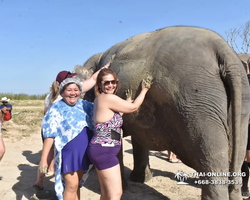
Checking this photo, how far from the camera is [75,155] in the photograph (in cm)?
287

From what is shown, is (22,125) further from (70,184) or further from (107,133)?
(107,133)

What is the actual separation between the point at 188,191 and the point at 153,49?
2.81 metres

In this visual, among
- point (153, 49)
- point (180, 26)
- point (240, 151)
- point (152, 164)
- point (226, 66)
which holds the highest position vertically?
point (180, 26)

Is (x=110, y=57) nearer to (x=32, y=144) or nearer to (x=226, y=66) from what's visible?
(x=226, y=66)

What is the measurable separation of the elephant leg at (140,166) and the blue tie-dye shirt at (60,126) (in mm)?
2275

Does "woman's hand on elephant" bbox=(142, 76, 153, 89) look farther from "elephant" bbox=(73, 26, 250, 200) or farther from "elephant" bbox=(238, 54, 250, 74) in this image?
"elephant" bbox=(238, 54, 250, 74)

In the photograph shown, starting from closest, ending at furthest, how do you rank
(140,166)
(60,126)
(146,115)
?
(60,126) < (146,115) < (140,166)

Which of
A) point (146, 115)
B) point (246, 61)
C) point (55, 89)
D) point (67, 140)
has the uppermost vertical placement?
point (246, 61)

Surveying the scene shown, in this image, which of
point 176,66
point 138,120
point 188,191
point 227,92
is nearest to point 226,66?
point 227,92

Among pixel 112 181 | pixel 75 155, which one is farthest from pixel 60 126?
pixel 112 181

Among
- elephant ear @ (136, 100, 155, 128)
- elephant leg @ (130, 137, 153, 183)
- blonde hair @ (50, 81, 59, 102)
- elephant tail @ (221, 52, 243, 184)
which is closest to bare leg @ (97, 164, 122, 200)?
elephant ear @ (136, 100, 155, 128)

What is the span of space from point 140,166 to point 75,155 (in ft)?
8.22

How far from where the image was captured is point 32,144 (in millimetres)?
8727

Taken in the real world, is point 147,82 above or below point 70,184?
above
